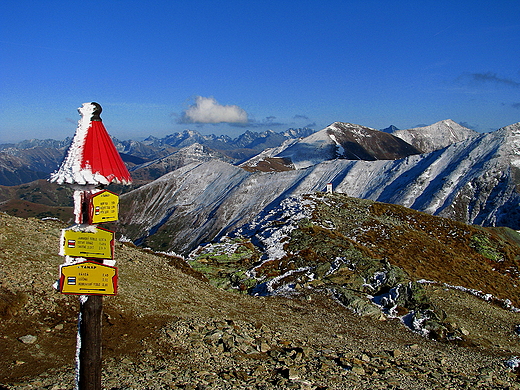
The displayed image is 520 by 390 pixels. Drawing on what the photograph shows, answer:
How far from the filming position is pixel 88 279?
7.43 metres

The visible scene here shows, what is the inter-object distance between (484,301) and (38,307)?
27846 mm

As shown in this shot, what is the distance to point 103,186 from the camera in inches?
308

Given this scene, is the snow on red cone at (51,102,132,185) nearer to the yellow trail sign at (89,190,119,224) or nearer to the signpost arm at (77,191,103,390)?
the yellow trail sign at (89,190,119,224)

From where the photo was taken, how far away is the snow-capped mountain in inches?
5536

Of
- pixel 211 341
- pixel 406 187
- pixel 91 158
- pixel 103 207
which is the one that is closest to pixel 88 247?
pixel 103 207

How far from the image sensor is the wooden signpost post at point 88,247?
24.2ft

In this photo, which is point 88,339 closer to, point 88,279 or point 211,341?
point 88,279

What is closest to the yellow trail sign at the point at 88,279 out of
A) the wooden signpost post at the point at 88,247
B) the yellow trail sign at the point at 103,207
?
the wooden signpost post at the point at 88,247

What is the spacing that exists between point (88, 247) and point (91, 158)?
183 cm

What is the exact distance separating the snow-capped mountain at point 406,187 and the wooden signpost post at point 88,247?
137 metres

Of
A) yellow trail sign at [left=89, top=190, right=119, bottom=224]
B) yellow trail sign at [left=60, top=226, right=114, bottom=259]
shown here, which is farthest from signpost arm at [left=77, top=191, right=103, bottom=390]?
yellow trail sign at [left=60, top=226, right=114, bottom=259]

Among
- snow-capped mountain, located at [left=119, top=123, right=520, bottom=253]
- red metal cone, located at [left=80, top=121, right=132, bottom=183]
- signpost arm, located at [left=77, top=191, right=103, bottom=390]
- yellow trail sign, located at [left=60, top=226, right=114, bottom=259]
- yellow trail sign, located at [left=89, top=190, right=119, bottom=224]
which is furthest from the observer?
snow-capped mountain, located at [left=119, top=123, right=520, bottom=253]

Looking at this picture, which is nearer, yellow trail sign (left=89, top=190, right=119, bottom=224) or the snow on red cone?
yellow trail sign (left=89, top=190, right=119, bottom=224)

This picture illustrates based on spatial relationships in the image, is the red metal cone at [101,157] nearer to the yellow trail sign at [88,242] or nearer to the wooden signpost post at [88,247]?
the wooden signpost post at [88,247]
